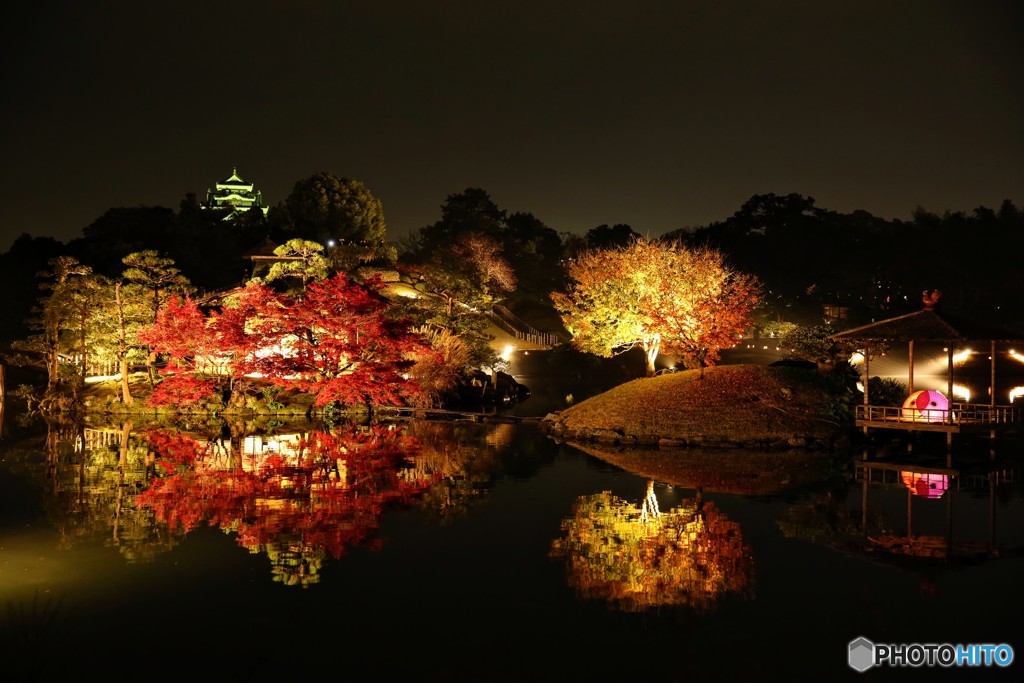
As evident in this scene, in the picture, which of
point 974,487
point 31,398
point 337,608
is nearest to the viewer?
point 337,608

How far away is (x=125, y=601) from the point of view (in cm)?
1009

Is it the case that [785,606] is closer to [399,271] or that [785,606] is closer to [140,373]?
[140,373]

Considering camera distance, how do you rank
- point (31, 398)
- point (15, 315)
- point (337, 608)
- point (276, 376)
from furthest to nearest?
point (15, 315) → point (31, 398) → point (276, 376) → point (337, 608)

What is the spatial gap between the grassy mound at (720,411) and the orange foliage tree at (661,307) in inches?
98.3

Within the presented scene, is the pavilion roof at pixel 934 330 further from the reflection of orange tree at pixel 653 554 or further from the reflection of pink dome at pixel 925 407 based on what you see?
the reflection of orange tree at pixel 653 554

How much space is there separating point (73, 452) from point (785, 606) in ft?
61.4

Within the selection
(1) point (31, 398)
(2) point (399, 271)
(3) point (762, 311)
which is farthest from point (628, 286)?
(3) point (762, 311)

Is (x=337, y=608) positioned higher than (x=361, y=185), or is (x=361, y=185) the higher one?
(x=361, y=185)

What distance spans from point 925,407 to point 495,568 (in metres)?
15.1

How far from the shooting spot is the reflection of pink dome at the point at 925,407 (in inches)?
852

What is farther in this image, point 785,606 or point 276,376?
point 276,376

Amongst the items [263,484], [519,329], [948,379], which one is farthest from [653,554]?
[519,329]

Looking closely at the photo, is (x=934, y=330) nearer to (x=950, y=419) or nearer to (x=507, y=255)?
(x=950, y=419)

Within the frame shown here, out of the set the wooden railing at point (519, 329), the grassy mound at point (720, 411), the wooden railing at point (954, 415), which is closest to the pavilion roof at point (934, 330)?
the wooden railing at point (954, 415)
